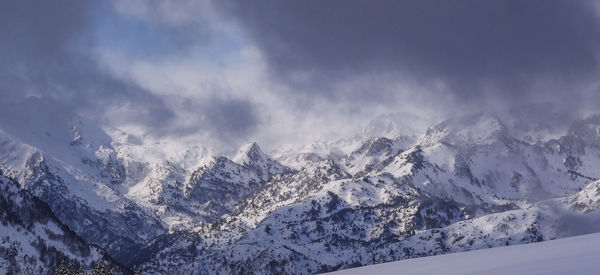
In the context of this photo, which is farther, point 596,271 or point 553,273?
point 553,273

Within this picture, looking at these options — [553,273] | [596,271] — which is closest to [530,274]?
[553,273]

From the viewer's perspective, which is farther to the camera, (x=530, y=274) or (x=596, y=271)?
(x=530, y=274)

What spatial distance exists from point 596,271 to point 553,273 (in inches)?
597

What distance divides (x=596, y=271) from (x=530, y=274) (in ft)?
79.3

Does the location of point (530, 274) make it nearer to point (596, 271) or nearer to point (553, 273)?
point (553, 273)

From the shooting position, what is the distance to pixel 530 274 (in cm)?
19725

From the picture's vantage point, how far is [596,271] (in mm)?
176750

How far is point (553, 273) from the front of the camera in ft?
622

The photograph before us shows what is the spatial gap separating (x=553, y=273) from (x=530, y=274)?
9000 millimetres
